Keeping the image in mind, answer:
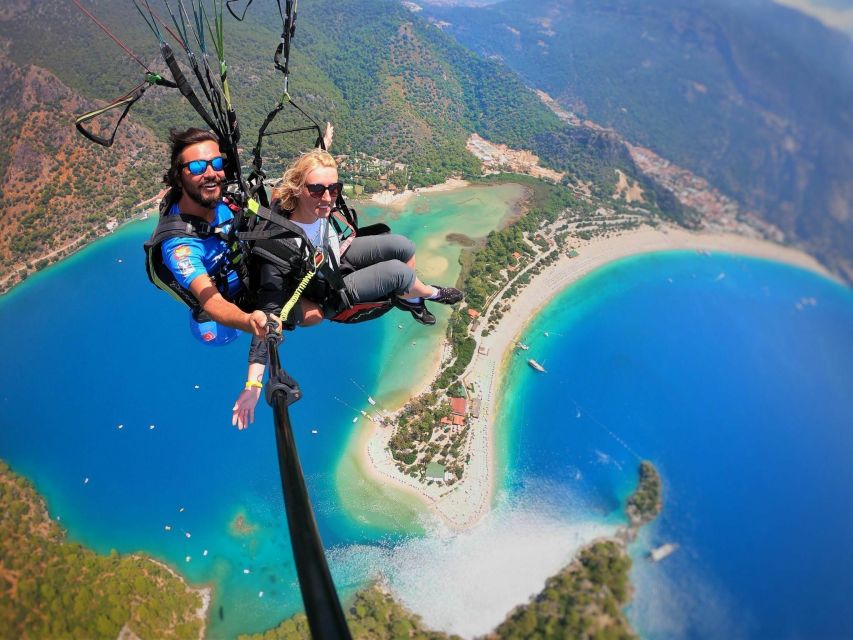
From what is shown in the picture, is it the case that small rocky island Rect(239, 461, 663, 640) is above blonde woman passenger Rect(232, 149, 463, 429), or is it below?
below

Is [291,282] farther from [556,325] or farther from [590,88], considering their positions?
[590,88]

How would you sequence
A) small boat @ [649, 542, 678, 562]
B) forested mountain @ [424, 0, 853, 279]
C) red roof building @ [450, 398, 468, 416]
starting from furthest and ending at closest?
red roof building @ [450, 398, 468, 416]
small boat @ [649, 542, 678, 562]
forested mountain @ [424, 0, 853, 279]

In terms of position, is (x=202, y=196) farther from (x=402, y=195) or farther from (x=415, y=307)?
(x=402, y=195)

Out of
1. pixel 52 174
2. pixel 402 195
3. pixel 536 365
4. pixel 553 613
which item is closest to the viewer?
pixel 553 613

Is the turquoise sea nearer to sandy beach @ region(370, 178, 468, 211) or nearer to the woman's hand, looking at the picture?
sandy beach @ region(370, 178, 468, 211)

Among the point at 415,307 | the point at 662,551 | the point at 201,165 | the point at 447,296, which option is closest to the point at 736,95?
the point at 662,551

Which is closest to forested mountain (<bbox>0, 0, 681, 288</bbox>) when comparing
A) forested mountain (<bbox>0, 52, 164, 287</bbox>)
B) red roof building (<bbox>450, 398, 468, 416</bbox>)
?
forested mountain (<bbox>0, 52, 164, 287</bbox>)
